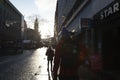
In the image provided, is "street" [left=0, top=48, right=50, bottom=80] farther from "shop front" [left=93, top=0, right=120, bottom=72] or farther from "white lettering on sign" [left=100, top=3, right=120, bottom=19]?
"white lettering on sign" [left=100, top=3, right=120, bottom=19]

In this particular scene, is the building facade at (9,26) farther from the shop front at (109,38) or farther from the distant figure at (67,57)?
the distant figure at (67,57)

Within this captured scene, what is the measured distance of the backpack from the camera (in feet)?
20.9

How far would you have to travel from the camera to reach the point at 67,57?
6.45 meters

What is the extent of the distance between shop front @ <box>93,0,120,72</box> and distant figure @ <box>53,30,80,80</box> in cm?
1193

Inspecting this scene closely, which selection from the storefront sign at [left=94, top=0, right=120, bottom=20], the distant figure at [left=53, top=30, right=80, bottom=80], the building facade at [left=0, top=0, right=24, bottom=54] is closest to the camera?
the distant figure at [left=53, top=30, right=80, bottom=80]

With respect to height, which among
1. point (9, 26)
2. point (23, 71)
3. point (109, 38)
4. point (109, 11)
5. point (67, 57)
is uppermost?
point (9, 26)

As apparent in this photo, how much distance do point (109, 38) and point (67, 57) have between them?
49.0ft

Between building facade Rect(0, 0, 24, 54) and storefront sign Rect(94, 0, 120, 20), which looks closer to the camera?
storefront sign Rect(94, 0, 120, 20)

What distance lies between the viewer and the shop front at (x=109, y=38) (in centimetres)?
1898

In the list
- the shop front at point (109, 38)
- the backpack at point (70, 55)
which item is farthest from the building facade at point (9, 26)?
the backpack at point (70, 55)

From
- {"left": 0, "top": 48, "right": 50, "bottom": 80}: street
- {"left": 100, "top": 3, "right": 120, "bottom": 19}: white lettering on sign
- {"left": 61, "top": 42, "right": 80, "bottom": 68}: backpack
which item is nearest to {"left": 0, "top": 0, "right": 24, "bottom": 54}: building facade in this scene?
{"left": 0, "top": 48, "right": 50, "bottom": 80}: street

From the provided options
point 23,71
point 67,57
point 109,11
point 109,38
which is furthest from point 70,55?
point 23,71

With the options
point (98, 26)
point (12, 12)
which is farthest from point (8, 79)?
point (12, 12)

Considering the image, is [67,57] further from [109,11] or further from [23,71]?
[23,71]
